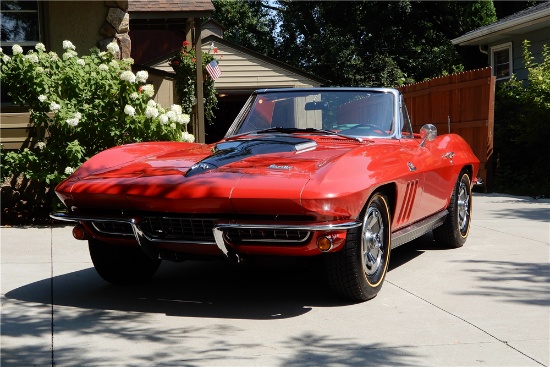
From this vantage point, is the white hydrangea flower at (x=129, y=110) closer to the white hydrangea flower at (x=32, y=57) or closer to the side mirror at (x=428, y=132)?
the white hydrangea flower at (x=32, y=57)

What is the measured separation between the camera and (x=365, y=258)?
5.19m

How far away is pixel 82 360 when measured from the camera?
4.00 m

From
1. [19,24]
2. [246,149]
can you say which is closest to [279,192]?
[246,149]

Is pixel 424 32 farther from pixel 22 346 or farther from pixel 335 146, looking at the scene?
pixel 22 346

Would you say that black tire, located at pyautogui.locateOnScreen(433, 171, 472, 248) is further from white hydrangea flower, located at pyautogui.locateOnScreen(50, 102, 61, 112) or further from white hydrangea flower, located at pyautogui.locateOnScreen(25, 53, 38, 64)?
white hydrangea flower, located at pyautogui.locateOnScreen(25, 53, 38, 64)

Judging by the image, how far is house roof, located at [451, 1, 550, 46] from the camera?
17.2 meters

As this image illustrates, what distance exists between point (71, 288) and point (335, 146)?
2.20m

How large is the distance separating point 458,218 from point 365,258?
8.11 feet

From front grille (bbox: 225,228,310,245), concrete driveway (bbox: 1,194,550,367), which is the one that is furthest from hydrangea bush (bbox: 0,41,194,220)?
front grille (bbox: 225,228,310,245)

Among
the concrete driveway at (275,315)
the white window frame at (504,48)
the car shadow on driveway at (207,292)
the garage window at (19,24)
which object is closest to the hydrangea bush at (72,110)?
the garage window at (19,24)

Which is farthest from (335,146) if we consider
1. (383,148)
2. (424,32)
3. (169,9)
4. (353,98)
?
(424,32)

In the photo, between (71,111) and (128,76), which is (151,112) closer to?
(128,76)

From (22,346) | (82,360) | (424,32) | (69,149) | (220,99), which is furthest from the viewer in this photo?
(424,32)

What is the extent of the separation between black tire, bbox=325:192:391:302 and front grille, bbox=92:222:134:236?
1.30 m
